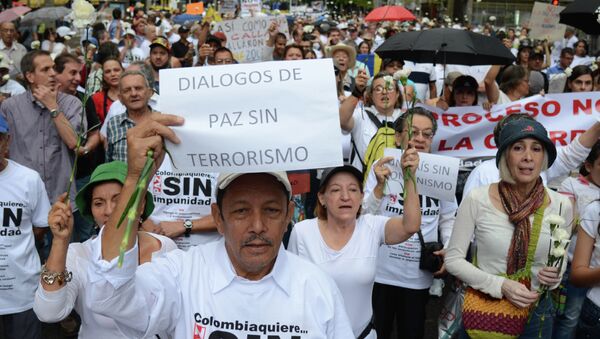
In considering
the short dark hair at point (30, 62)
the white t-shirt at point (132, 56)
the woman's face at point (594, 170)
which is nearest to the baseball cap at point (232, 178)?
the woman's face at point (594, 170)

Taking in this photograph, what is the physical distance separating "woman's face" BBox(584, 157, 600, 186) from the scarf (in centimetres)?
96

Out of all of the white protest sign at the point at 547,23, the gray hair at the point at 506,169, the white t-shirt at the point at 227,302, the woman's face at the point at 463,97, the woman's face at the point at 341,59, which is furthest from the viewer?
the white protest sign at the point at 547,23

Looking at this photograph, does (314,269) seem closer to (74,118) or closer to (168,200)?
(168,200)

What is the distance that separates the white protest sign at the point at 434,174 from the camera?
4.08 metres

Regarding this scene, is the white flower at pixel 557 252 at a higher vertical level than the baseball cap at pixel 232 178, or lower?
lower

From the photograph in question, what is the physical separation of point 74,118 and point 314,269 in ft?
11.9

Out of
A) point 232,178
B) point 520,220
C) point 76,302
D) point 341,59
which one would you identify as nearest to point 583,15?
point 341,59

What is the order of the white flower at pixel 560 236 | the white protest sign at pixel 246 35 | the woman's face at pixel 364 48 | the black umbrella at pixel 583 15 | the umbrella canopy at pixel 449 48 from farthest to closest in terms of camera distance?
the woman's face at pixel 364 48
the white protest sign at pixel 246 35
the black umbrella at pixel 583 15
the umbrella canopy at pixel 449 48
the white flower at pixel 560 236

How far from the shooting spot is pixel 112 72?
22.2 feet

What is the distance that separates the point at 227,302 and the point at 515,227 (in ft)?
6.10

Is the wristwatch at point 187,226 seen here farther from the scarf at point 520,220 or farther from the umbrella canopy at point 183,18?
the umbrella canopy at point 183,18

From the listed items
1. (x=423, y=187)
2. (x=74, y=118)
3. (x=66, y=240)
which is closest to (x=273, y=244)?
(x=66, y=240)

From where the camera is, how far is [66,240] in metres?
2.63

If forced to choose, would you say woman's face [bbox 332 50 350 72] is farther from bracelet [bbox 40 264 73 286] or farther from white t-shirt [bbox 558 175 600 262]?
bracelet [bbox 40 264 73 286]
